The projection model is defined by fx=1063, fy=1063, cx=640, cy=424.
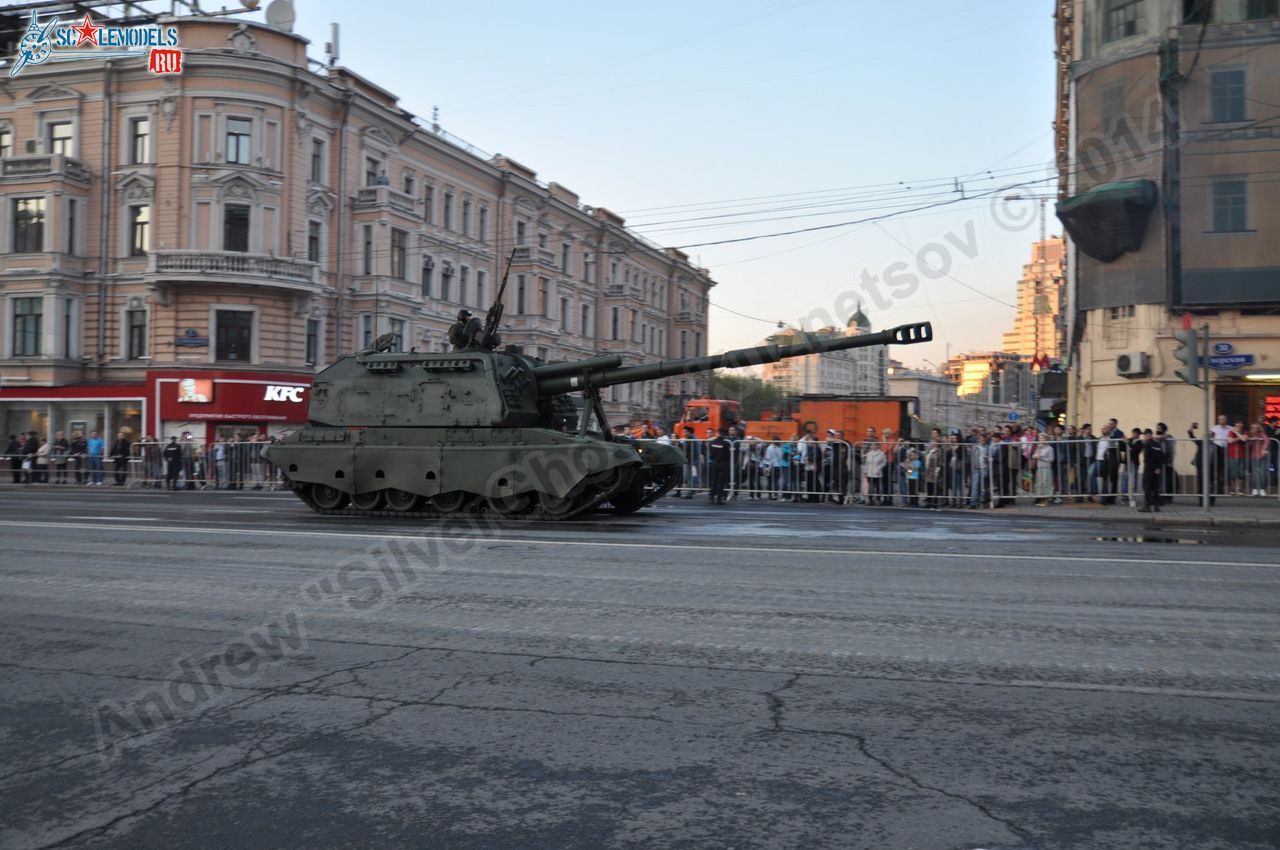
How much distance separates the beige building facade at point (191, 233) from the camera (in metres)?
36.1

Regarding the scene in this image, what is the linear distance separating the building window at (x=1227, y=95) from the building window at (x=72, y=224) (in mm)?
35909

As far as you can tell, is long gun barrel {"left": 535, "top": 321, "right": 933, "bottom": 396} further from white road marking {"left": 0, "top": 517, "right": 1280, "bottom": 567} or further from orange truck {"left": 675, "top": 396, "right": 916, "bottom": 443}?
orange truck {"left": 675, "top": 396, "right": 916, "bottom": 443}

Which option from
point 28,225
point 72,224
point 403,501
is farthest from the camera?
point 28,225

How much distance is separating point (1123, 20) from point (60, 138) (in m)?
34.9

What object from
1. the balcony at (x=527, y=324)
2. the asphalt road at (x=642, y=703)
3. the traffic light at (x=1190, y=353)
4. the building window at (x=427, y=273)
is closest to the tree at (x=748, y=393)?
the balcony at (x=527, y=324)

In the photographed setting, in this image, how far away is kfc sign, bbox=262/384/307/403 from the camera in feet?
120

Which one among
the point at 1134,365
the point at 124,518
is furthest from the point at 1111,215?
the point at 124,518

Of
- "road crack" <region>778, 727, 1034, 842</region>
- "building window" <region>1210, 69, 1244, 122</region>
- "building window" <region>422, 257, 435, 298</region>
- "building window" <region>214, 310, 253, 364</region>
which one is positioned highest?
"building window" <region>1210, 69, 1244, 122</region>

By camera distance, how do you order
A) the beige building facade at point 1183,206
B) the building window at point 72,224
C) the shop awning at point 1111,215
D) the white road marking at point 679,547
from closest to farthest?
the white road marking at point 679,547, the beige building facade at point 1183,206, the shop awning at point 1111,215, the building window at point 72,224

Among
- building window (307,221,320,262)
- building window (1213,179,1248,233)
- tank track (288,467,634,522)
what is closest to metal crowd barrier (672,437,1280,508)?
tank track (288,467,634,522)

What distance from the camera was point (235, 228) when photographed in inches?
1449

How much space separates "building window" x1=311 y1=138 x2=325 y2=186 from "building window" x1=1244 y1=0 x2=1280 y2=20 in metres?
29.5

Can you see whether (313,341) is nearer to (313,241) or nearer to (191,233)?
(313,241)

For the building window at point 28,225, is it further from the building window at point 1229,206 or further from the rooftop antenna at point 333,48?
the building window at point 1229,206
